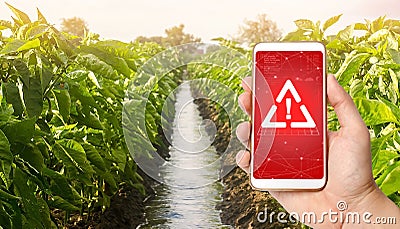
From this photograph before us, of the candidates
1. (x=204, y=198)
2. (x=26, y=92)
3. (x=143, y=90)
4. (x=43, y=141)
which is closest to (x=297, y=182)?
(x=26, y=92)

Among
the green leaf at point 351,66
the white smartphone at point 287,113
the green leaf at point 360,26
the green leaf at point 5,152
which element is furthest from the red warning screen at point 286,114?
the green leaf at point 360,26

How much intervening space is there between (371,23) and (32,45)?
5.17 feet

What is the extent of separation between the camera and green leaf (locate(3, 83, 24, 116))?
2291mm

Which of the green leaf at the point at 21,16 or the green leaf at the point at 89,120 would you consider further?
the green leaf at the point at 89,120

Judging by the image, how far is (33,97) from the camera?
2.27 meters

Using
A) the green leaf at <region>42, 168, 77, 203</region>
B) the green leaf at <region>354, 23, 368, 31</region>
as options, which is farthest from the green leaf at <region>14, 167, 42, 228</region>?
the green leaf at <region>354, 23, 368, 31</region>

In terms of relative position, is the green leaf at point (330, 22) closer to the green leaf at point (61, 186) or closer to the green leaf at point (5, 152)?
the green leaf at point (61, 186)

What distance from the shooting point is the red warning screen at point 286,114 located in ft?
6.16

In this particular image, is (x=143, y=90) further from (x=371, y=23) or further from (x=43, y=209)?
(x=43, y=209)

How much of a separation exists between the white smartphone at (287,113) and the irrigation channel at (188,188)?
12.3ft

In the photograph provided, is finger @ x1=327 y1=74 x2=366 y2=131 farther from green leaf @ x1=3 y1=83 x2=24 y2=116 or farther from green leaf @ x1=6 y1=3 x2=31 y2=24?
green leaf @ x1=6 y1=3 x2=31 y2=24

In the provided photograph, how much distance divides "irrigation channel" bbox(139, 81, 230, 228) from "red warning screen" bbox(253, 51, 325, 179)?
3738mm

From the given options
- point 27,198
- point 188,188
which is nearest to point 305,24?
point 27,198

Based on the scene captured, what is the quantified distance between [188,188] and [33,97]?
15.4 ft
